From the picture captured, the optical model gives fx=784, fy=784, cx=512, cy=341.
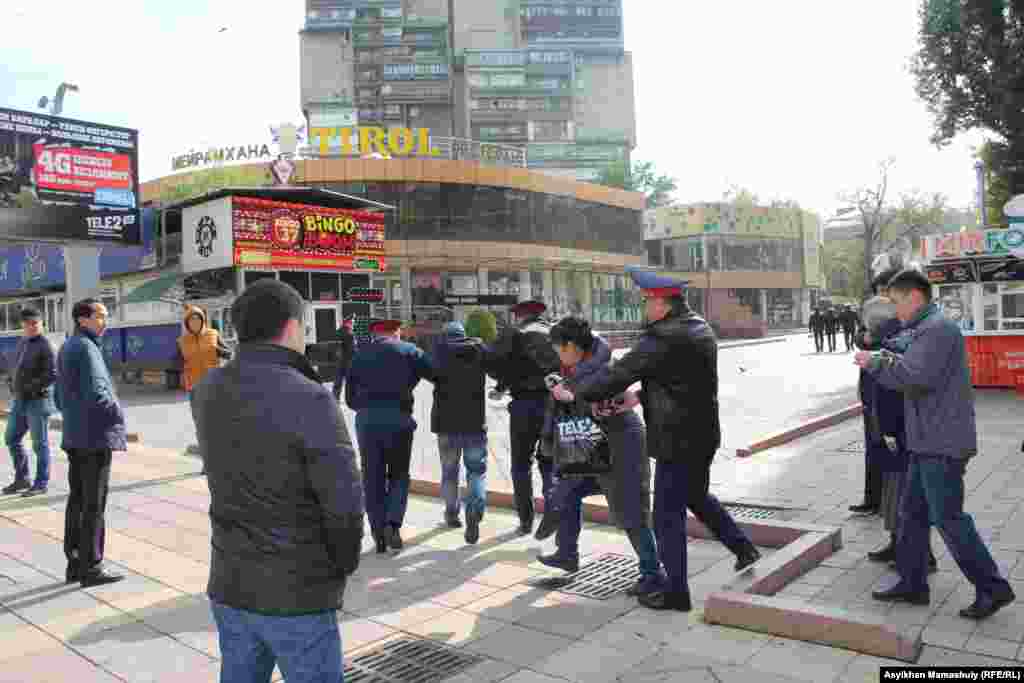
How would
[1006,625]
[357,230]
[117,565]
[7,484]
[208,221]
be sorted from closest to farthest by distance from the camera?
[1006,625]
[117,565]
[7,484]
[208,221]
[357,230]

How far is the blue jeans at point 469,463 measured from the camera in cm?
574

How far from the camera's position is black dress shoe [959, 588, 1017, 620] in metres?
3.80

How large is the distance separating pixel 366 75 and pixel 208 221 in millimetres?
70980

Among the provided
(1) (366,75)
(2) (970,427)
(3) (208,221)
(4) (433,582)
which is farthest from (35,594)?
(1) (366,75)

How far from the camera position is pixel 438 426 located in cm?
587

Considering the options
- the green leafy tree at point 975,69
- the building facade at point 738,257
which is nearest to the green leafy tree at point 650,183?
the building facade at point 738,257

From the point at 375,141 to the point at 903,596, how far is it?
35886mm

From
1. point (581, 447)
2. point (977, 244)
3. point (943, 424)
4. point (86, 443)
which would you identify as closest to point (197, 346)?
point (86, 443)

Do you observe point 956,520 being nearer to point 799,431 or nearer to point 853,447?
point 853,447

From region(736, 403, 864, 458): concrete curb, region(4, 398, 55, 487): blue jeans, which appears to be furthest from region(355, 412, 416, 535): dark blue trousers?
region(736, 403, 864, 458): concrete curb

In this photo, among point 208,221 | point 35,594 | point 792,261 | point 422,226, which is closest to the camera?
point 35,594

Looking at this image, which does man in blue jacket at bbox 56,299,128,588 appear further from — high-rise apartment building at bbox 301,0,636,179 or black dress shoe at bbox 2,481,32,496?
high-rise apartment building at bbox 301,0,636,179

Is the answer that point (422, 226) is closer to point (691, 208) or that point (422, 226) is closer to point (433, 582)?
point (691, 208)

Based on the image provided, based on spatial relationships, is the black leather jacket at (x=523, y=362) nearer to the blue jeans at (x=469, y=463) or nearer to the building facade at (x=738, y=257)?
the blue jeans at (x=469, y=463)
